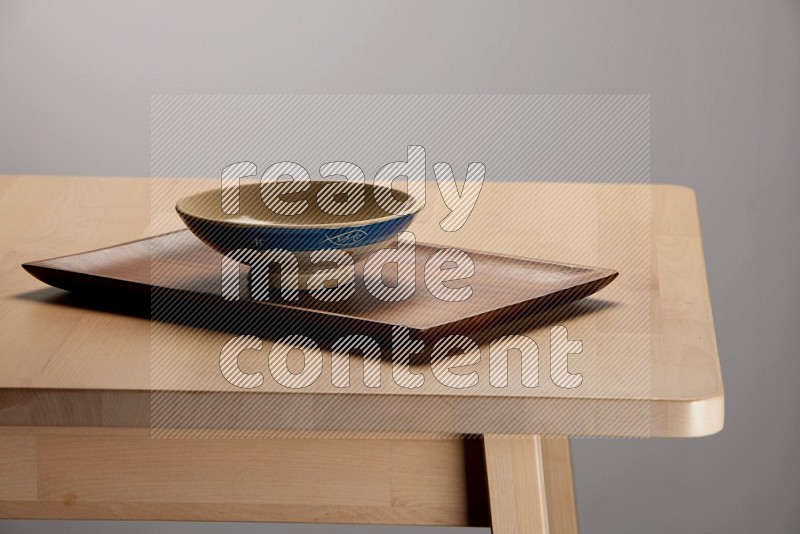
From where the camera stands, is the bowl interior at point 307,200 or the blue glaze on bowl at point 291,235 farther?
the bowl interior at point 307,200

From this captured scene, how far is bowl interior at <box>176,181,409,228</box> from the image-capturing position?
2.99 ft

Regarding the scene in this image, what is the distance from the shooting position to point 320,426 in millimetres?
689

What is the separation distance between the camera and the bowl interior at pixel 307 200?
2.99 feet

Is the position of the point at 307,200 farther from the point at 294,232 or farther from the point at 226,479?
the point at 226,479

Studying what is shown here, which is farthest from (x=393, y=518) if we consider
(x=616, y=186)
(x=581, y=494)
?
(x=581, y=494)

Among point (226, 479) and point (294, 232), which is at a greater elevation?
point (294, 232)

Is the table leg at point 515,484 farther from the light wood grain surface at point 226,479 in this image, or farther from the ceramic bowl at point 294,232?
the ceramic bowl at point 294,232

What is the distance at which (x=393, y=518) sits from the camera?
76 cm

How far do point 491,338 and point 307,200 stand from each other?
0.25 metres

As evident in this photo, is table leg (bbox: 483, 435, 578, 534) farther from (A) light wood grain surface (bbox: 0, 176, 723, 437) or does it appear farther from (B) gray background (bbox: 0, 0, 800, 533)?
(B) gray background (bbox: 0, 0, 800, 533)

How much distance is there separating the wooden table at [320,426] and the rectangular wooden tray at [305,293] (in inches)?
0.7
